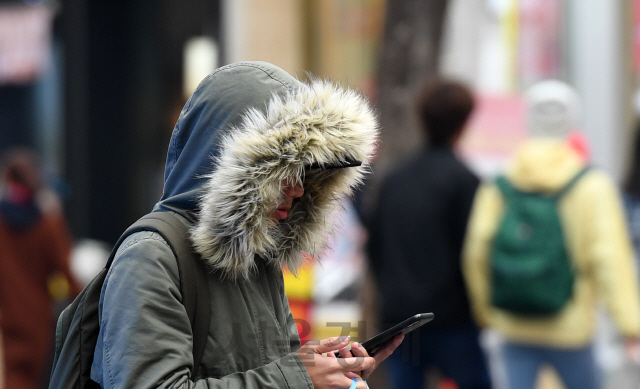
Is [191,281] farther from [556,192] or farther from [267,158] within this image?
[556,192]

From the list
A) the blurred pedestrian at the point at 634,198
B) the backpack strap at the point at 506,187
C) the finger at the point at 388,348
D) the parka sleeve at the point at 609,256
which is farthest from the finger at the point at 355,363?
A: the blurred pedestrian at the point at 634,198

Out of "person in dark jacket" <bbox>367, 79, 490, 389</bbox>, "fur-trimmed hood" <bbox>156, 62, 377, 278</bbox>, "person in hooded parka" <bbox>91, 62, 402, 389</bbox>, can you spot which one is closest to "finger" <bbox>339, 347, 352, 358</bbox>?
"person in hooded parka" <bbox>91, 62, 402, 389</bbox>

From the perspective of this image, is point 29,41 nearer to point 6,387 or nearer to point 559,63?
point 6,387

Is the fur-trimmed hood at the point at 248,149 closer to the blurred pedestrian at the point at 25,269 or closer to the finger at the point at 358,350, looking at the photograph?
the finger at the point at 358,350

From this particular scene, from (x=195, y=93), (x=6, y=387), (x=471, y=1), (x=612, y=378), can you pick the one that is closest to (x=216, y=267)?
(x=195, y=93)

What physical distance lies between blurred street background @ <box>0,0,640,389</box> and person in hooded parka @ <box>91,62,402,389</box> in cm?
290

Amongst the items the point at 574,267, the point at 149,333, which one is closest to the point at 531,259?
the point at 574,267

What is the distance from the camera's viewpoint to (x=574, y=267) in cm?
421

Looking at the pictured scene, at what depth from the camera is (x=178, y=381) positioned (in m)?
1.71

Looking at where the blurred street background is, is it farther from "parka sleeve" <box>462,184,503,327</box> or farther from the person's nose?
the person's nose

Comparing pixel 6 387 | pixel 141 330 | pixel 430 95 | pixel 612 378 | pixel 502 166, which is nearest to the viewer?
pixel 141 330

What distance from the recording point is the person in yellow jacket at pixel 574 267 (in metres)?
4.16

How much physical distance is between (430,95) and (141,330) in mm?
3095

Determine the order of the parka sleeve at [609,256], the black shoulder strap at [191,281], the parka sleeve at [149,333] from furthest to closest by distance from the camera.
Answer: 1. the parka sleeve at [609,256]
2. the black shoulder strap at [191,281]
3. the parka sleeve at [149,333]
